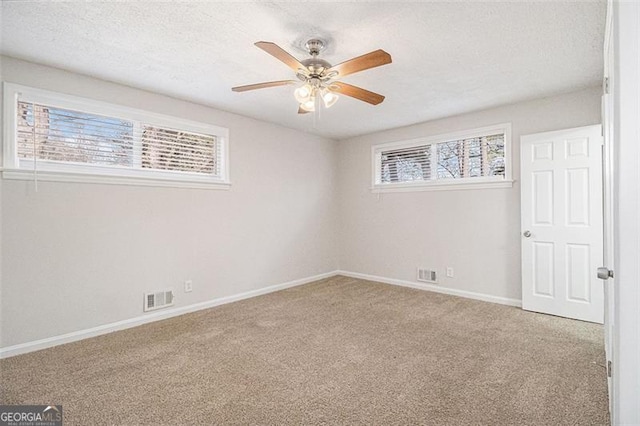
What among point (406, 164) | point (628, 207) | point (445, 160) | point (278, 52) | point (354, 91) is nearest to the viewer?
point (628, 207)

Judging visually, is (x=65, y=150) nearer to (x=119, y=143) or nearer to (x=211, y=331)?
(x=119, y=143)

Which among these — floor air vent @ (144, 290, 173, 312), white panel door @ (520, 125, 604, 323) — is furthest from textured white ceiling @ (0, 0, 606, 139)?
floor air vent @ (144, 290, 173, 312)

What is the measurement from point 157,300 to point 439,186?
3888 millimetres

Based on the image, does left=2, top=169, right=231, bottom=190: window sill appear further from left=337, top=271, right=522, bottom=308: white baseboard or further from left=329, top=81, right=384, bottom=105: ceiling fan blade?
left=337, top=271, right=522, bottom=308: white baseboard

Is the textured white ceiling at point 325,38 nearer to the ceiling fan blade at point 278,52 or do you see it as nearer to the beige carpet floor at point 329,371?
the ceiling fan blade at point 278,52

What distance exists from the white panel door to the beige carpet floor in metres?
0.28

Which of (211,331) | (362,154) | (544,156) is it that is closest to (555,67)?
(544,156)

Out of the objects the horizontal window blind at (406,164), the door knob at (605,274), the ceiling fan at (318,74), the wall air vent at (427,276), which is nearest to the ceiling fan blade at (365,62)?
the ceiling fan at (318,74)

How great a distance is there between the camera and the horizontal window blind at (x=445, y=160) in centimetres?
415

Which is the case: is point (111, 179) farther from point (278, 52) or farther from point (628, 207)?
point (628, 207)

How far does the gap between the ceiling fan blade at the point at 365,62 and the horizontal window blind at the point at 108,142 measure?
7.54 feet


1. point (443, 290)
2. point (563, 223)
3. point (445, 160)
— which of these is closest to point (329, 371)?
point (443, 290)

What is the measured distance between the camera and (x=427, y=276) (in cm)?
465

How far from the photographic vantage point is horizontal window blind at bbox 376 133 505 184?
13.6ft
